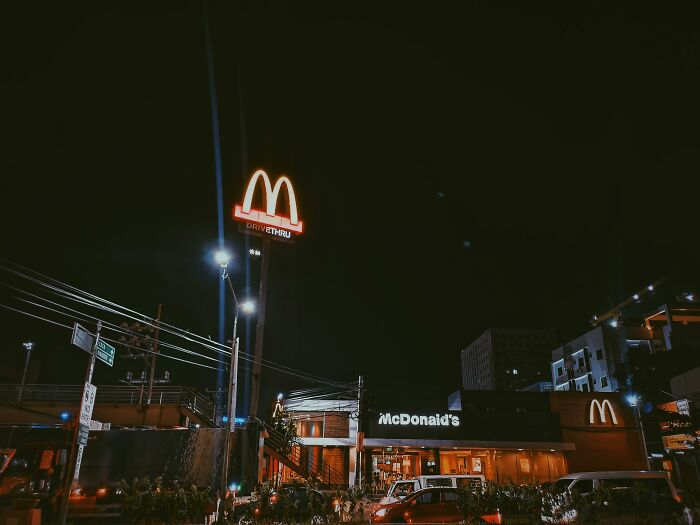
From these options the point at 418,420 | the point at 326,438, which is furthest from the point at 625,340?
the point at 326,438

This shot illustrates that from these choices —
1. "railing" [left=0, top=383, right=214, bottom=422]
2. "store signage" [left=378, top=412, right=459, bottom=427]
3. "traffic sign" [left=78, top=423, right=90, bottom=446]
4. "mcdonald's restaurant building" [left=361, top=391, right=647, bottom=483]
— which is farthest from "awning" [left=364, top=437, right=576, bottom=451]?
"traffic sign" [left=78, top=423, right=90, bottom=446]

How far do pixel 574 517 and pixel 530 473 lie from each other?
92.8ft

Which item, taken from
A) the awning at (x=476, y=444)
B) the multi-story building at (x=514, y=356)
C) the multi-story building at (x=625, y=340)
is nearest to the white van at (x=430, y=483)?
the awning at (x=476, y=444)

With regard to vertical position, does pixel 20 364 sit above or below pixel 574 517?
above

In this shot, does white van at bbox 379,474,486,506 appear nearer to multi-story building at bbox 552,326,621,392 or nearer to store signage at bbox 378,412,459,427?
store signage at bbox 378,412,459,427

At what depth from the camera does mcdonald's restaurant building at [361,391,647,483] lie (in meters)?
36.3

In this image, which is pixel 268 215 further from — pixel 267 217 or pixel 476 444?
pixel 476 444

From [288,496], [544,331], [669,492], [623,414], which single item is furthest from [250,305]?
[544,331]

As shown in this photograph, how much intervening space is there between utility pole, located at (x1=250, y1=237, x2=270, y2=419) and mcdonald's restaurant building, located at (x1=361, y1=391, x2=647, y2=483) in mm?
14322

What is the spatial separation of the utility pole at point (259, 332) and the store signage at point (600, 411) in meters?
27.5

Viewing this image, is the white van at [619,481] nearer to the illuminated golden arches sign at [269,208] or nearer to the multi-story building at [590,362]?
the illuminated golden arches sign at [269,208]

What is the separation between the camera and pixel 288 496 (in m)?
12.4

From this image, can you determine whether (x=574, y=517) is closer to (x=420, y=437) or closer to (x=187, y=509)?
(x=187, y=509)

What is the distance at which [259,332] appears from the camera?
974 inches
